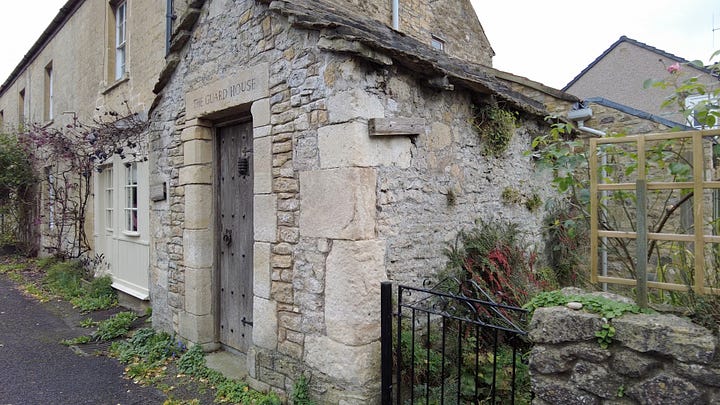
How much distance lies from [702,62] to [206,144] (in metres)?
4.30

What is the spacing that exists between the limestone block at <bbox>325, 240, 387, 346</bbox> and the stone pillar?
203cm

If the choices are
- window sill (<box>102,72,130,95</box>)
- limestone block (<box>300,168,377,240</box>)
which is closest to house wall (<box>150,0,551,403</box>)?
limestone block (<box>300,168,377,240</box>)

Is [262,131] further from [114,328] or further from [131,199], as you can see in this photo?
[131,199]

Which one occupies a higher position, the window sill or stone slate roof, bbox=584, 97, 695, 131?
the window sill

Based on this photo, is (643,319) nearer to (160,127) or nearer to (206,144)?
(206,144)

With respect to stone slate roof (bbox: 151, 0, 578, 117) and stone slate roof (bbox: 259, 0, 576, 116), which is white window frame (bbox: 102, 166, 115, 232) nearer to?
stone slate roof (bbox: 151, 0, 578, 117)

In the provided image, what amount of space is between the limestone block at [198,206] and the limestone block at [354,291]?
81.1 inches

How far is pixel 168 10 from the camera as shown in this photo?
597 cm

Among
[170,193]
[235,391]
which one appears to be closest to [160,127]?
[170,193]

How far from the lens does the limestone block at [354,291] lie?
3.05 m

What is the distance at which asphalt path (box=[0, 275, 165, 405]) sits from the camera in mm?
3873

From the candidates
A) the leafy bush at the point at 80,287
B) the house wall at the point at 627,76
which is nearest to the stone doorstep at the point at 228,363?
the leafy bush at the point at 80,287

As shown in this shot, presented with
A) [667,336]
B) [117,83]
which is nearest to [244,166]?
[667,336]

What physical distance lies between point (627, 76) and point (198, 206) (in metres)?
14.1
